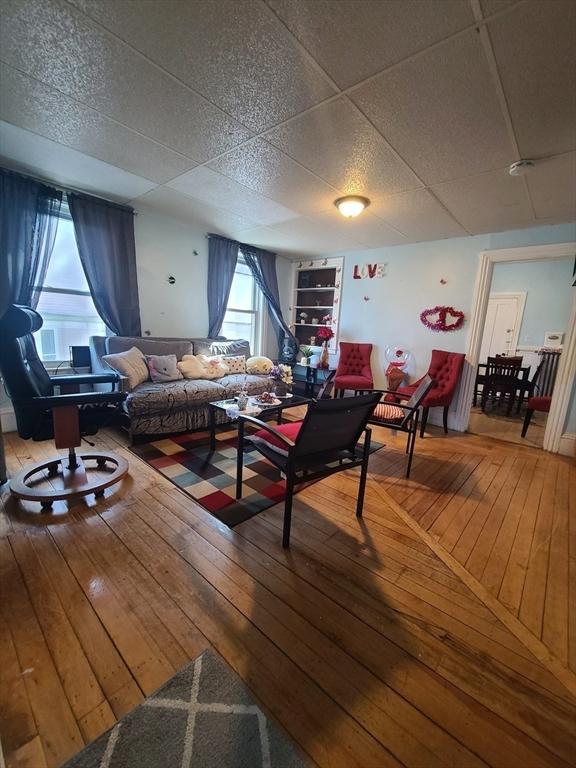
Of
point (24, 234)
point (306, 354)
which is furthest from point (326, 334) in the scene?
point (24, 234)

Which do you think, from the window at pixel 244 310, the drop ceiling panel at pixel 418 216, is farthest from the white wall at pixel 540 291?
the window at pixel 244 310

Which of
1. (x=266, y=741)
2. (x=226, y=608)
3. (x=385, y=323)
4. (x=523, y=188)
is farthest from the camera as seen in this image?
(x=385, y=323)

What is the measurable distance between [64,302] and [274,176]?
2.54m

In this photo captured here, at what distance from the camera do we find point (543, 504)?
224 centimetres

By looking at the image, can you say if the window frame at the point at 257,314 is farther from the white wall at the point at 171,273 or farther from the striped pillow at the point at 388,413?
the striped pillow at the point at 388,413

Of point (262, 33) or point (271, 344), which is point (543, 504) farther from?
point (271, 344)

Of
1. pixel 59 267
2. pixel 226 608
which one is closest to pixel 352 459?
pixel 226 608

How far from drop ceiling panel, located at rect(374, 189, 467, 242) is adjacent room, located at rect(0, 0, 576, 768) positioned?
40 millimetres

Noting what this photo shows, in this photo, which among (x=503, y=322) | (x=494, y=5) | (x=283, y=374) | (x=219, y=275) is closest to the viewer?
(x=494, y=5)

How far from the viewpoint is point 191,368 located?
3637 mm

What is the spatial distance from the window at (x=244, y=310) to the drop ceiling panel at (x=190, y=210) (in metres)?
0.94

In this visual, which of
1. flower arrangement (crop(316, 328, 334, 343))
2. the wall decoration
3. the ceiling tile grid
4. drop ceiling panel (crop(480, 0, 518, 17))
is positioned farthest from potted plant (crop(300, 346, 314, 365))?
drop ceiling panel (crop(480, 0, 518, 17))

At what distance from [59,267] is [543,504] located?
483cm

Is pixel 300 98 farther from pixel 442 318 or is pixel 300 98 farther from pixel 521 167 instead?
pixel 442 318
